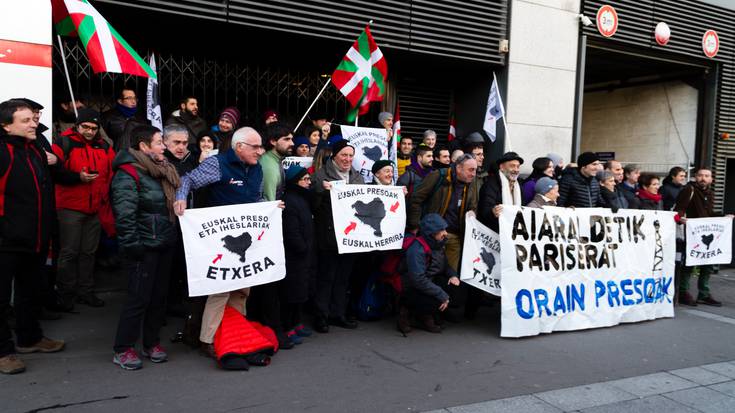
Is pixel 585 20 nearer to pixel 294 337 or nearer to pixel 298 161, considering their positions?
pixel 298 161

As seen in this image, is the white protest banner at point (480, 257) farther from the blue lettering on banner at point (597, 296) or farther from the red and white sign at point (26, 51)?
the red and white sign at point (26, 51)

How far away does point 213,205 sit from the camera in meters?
4.98

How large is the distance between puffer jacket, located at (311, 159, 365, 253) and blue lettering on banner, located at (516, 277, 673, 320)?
2.05 meters

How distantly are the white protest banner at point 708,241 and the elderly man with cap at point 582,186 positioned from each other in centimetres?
176

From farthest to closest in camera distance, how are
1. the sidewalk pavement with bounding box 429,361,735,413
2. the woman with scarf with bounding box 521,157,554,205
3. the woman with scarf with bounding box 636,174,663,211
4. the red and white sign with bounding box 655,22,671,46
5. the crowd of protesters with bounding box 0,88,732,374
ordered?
the red and white sign with bounding box 655,22,671,46
the woman with scarf with bounding box 636,174,663,211
the woman with scarf with bounding box 521,157,554,205
the crowd of protesters with bounding box 0,88,732,374
the sidewalk pavement with bounding box 429,361,735,413

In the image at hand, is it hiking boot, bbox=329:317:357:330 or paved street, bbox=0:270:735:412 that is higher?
hiking boot, bbox=329:317:357:330

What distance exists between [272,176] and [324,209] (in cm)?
74

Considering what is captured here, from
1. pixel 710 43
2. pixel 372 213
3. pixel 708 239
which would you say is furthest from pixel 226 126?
pixel 710 43

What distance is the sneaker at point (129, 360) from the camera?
4484 millimetres

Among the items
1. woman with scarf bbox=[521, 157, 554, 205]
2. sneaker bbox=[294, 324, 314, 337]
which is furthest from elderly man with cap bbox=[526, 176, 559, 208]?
sneaker bbox=[294, 324, 314, 337]

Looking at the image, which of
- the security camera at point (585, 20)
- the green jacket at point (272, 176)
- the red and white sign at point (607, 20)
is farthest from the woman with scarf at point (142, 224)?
the red and white sign at point (607, 20)

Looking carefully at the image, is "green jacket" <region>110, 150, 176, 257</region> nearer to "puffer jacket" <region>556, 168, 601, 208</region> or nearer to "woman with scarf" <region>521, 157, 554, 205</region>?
"woman with scarf" <region>521, 157, 554, 205</region>

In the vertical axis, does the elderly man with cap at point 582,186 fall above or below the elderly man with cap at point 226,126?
below

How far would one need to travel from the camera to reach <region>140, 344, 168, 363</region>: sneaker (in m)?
4.66
